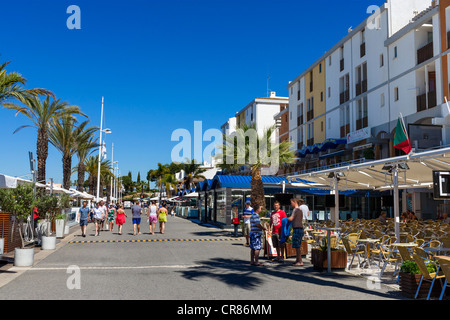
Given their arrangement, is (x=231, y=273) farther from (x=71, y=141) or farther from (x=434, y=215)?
(x=71, y=141)

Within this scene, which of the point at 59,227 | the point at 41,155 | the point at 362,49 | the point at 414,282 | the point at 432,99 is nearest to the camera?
the point at 414,282

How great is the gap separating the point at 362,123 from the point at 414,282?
29715 millimetres

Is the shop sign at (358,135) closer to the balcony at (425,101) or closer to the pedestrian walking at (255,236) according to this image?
the balcony at (425,101)

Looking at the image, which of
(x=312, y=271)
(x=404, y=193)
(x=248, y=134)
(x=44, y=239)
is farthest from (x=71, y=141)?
(x=312, y=271)

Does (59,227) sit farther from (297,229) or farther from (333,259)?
(333,259)

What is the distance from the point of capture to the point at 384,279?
10227 mm

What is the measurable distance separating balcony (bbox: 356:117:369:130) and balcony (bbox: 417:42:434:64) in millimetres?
7600

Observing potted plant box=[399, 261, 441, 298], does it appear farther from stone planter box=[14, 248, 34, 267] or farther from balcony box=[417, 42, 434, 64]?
balcony box=[417, 42, 434, 64]

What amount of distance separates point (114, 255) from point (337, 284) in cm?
821

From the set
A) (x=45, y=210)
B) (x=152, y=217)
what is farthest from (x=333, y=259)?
(x=152, y=217)

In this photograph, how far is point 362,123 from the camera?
3638 cm

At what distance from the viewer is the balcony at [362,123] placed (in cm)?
3562

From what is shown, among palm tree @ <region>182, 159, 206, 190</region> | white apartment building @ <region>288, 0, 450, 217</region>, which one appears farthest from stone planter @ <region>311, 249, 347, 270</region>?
palm tree @ <region>182, 159, 206, 190</region>

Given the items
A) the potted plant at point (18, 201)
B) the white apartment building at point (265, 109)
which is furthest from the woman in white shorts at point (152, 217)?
the white apartment building at point (265, 109)
